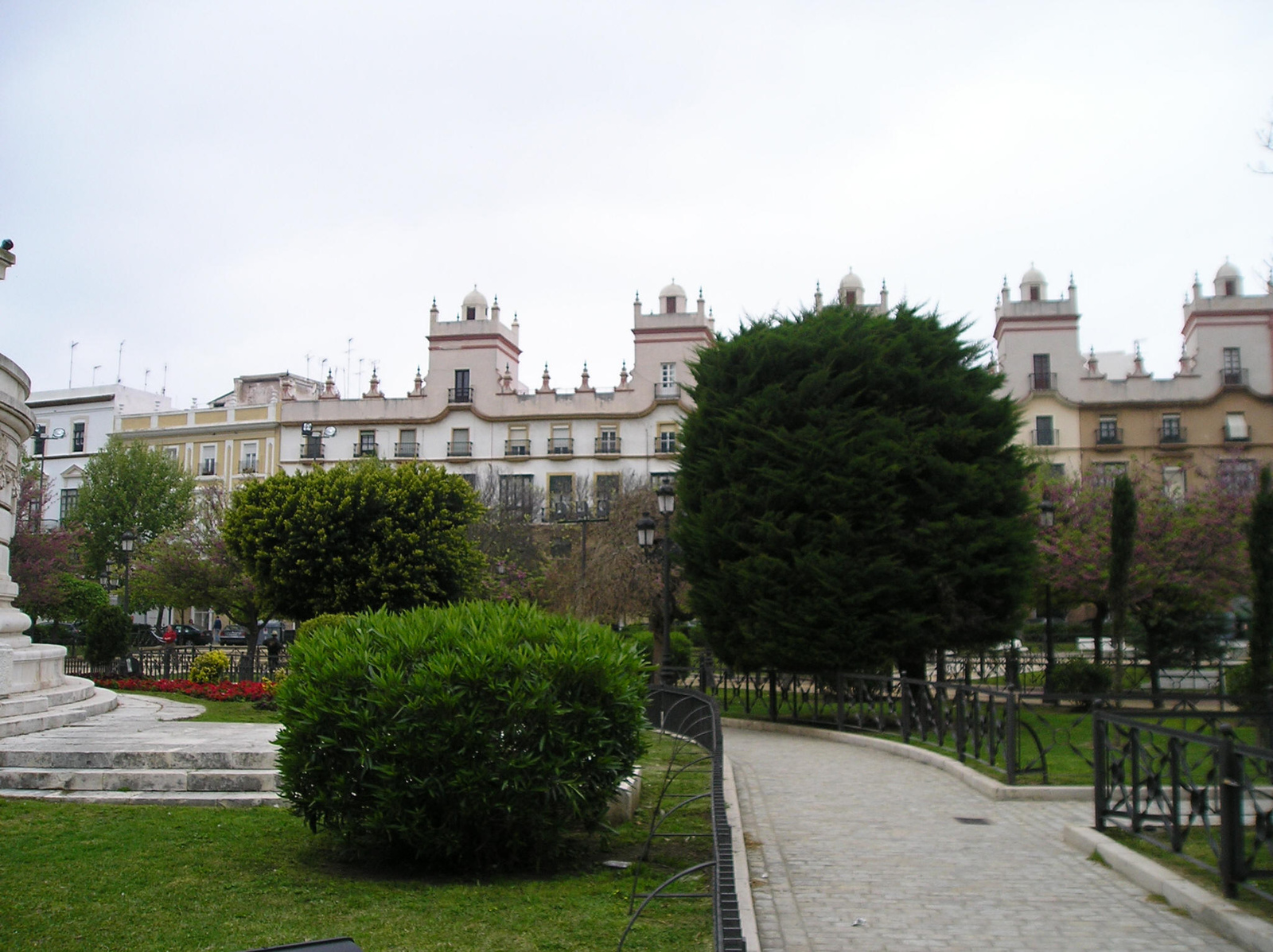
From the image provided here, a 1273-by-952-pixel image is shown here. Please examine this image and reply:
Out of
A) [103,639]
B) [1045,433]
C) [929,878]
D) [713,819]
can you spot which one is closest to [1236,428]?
[1045,433]

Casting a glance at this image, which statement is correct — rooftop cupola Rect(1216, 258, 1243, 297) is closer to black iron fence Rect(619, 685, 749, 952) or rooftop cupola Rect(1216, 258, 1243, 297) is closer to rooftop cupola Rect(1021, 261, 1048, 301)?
rooftop cupola Rect(1021, 261, 1048, 301)

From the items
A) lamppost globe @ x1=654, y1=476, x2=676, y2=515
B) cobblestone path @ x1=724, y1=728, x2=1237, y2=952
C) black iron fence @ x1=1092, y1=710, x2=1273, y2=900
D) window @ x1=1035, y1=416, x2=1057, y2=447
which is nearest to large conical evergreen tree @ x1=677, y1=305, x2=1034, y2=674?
lamppost globe @ x1=654, y1=476, x2=676, y2=515

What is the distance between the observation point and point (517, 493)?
49.0 metres

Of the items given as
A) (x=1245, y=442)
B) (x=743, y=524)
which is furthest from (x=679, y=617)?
(x=1245, y=442)

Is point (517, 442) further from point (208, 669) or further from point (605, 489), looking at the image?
point (208, 669)

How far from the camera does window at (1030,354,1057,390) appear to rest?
1966 inches

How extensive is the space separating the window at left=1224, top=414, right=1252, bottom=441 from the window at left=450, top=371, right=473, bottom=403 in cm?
3544

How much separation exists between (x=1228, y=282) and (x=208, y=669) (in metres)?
50.2

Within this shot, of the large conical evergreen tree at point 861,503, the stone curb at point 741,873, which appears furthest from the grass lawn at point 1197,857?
the large conical evergreen tree at point 861,503

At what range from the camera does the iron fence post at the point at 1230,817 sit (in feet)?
19.1

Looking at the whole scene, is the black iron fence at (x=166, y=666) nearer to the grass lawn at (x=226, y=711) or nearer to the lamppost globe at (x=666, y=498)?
the grass lawn at (x=226, y=711)

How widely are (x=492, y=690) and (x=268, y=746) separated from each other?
3.98 metres

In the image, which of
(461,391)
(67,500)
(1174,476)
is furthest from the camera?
(67,500)

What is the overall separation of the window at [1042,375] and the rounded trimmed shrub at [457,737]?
4721 centimetres
